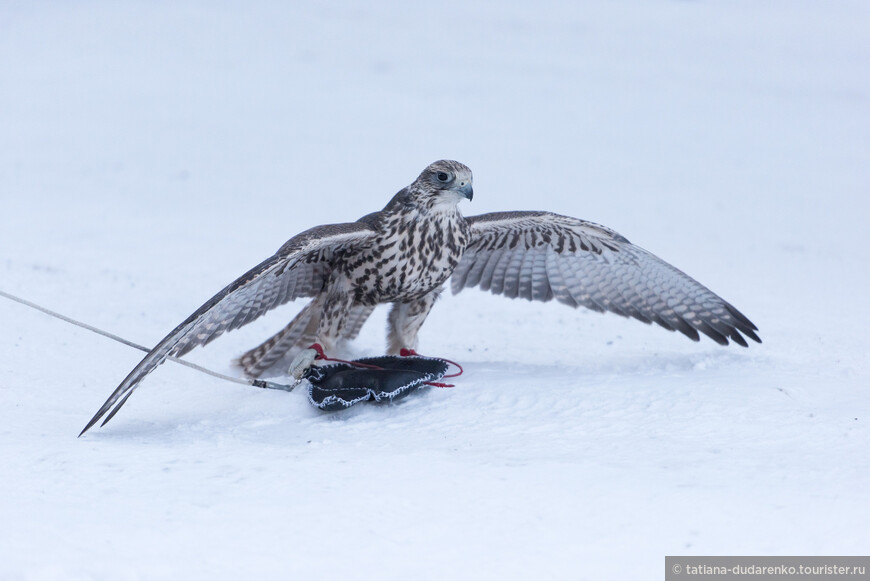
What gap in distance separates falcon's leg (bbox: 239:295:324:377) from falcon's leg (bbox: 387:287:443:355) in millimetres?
373

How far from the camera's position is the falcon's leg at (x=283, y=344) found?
4.75 metres

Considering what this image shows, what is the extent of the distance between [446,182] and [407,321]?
778mm

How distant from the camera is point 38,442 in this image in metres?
3.66

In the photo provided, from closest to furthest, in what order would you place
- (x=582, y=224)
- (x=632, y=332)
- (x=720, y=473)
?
(x=720, y=473), (x=582, y=224), (x=632, y=332)

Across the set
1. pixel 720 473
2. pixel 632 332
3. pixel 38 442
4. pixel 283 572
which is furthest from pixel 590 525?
pixel 632 332

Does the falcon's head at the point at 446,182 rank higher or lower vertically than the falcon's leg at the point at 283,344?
higher

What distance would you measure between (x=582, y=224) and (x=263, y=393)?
1695mm

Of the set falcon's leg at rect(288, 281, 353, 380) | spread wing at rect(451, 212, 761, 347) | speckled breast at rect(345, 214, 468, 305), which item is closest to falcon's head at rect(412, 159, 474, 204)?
speckled breast at rect(345, 214, 468, 305)

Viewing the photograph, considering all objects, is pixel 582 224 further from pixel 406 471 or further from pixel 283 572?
pixel 283 572

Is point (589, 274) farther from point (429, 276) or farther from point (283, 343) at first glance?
point (283, 343)

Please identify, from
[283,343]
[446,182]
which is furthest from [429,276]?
[283,343]

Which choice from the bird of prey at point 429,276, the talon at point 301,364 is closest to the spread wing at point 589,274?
the bird of prey at point 429,276

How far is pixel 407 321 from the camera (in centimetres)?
474

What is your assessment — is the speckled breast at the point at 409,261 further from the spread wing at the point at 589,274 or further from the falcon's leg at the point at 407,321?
the spread wing at the point at 589,274
